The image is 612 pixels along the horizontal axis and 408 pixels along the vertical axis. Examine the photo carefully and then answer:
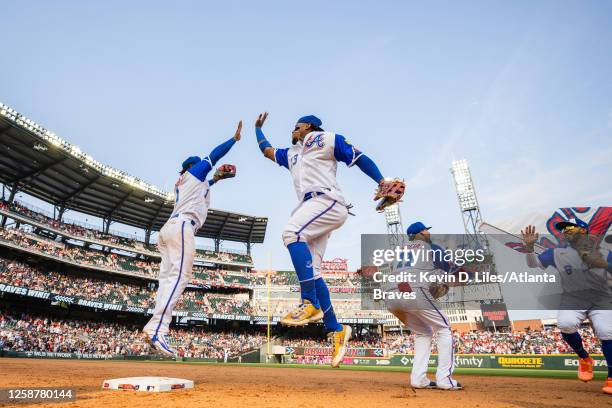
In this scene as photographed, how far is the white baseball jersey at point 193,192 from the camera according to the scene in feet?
17.5

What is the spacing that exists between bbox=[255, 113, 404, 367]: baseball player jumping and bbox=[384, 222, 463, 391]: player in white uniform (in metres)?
1.90

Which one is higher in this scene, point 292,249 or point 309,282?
point 292,249

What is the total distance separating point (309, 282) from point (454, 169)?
52.9m

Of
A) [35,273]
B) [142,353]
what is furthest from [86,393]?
[35,273]

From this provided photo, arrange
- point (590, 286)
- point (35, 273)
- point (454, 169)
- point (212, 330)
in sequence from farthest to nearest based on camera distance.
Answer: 1. point (454, 169)
2. point (212, 330)
3. point (35, 273)
4. point (590, 286)

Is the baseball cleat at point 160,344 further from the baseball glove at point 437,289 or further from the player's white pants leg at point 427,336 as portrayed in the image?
the baseball glove at point 437,289

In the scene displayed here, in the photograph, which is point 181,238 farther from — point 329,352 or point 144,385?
point 329,352

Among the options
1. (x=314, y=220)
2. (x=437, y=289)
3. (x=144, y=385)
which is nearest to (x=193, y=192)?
(x=314, y=220)

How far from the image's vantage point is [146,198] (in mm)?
36500

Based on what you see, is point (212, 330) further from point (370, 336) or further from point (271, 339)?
point (370, 336)

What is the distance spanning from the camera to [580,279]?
18.6ft

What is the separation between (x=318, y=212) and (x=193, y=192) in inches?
Answer: 94.0

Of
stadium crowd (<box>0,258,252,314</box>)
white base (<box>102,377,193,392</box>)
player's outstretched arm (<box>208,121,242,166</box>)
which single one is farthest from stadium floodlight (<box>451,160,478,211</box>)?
white base (<box>102,377,193,392</box>)

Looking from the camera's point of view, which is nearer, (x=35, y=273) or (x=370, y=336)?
(x=35, y=273)
